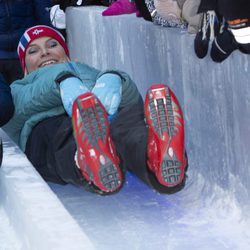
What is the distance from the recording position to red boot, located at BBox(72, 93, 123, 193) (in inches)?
92.7

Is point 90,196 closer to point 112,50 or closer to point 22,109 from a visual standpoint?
point 22,109

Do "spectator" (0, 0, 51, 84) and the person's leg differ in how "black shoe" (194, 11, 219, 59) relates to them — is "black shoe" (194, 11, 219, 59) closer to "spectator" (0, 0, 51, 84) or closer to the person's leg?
the person's leg

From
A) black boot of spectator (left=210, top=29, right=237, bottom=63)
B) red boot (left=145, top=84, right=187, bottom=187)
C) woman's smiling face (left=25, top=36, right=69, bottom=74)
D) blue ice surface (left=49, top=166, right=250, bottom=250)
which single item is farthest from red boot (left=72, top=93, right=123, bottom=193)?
woman's smiling face (left=25, top=36, right=69, bottom=74)

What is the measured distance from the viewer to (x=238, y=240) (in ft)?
8.13

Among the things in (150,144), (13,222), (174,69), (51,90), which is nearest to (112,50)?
(174,69)

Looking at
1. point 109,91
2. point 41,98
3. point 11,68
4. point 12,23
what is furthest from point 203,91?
point 12,23

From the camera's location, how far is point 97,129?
2.39 metres

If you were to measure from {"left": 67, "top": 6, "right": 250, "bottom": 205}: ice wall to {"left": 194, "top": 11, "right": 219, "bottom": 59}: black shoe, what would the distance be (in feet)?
0.16

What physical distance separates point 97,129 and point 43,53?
5.29 feet

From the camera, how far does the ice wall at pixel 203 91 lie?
105 inches

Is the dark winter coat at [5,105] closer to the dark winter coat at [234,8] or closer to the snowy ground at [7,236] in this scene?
the snowy ground at [7,236]

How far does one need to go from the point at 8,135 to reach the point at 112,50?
5.22 feet

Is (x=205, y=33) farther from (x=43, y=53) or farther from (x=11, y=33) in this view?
(x=11, y=33)

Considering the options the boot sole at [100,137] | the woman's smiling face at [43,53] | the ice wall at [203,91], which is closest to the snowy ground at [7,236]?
the boot sole at [100,137]
